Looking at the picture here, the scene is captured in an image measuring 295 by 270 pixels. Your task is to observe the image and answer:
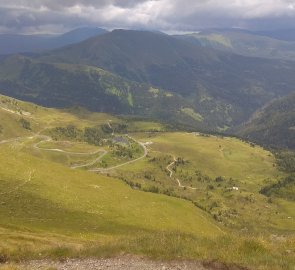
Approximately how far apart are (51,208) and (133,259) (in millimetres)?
59230

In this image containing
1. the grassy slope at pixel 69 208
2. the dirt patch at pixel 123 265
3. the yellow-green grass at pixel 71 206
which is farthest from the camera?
the yellow-green grass at pixel 71 206

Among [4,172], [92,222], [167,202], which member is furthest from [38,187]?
[167,202]

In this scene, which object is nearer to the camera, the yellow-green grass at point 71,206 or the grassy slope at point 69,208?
the grassy slope at point 69,208

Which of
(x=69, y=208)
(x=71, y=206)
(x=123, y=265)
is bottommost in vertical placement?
(x=71, y=206)

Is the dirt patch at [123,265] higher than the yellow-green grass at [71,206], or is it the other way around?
the dirt patch at [123,265]

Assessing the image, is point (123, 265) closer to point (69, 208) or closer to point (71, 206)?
point (69, 208)

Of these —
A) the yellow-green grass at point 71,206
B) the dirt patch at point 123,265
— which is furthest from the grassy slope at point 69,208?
the dirt patch at point 123,265

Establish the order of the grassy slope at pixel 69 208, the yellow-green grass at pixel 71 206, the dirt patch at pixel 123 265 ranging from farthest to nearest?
the yellow-green grass at pixel 71 206
the grassy slope at pixel 69 208
the dirt patch at pixel 123 265

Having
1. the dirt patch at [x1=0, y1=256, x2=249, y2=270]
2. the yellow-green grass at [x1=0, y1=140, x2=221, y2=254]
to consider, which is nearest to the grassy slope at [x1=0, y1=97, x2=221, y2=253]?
the yellow-green grass at [x1=0, y1=140, x2=221, y2=254]

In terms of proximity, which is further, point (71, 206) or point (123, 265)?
point (71, 206)

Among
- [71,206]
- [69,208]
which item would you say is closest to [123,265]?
[69,208]

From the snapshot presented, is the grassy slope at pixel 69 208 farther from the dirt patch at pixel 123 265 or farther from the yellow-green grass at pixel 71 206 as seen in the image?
the dirt patch at pixel 123 265

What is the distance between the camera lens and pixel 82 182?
13312cm

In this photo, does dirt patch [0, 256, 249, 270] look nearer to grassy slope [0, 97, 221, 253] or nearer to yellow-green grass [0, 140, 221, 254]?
grassy slope [0, 97, 221, 253]
